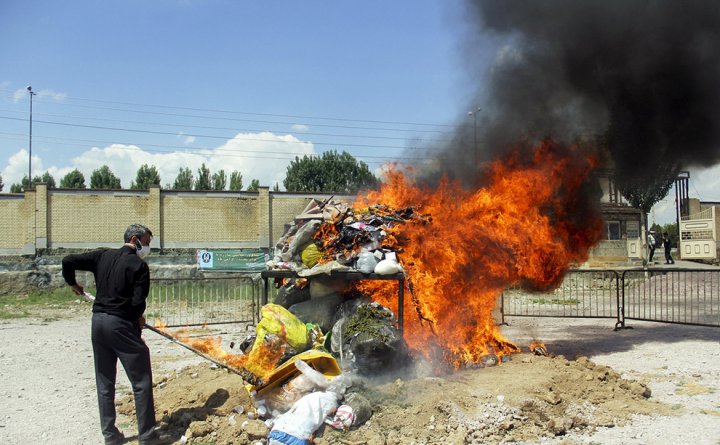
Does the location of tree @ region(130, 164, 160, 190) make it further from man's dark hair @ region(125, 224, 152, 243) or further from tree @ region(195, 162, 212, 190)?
man's dark hair @ region(125, 224, 152, 243)

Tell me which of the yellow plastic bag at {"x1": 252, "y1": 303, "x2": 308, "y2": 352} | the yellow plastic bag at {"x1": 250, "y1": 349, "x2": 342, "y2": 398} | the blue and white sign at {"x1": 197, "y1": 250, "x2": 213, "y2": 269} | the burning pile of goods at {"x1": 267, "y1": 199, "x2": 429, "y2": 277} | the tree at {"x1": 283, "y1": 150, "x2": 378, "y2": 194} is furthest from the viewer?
the tree at {"x1": 283, "y1": 150, "x2": 378, "y2": 194}

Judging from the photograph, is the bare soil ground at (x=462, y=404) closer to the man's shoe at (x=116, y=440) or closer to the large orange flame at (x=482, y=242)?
the man's shoe at (x=116, y=440)

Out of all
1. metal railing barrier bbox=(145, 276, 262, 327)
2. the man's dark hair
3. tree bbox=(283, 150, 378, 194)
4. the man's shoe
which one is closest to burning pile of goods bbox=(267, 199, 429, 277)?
the man's dark hair

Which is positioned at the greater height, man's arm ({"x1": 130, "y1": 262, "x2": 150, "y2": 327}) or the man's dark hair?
the man's dark hair

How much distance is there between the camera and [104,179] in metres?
50.5

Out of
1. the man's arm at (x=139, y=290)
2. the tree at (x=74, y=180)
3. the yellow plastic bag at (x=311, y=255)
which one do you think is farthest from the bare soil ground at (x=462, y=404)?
the tree at (x=74, y=180)

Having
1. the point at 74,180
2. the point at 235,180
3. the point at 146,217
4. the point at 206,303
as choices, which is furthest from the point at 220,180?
the point at 206,303

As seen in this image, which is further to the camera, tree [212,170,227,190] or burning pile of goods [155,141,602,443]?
tree [212,170,227,190]

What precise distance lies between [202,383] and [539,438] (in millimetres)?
4052

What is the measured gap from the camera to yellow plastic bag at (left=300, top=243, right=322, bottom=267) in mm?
7527

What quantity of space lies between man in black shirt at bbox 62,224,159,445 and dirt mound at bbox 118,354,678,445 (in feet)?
1.75

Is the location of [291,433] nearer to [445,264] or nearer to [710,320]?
[445,264]

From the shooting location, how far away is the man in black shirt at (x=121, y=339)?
5176mm

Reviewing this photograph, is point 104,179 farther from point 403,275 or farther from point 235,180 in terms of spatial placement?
point 403,275
